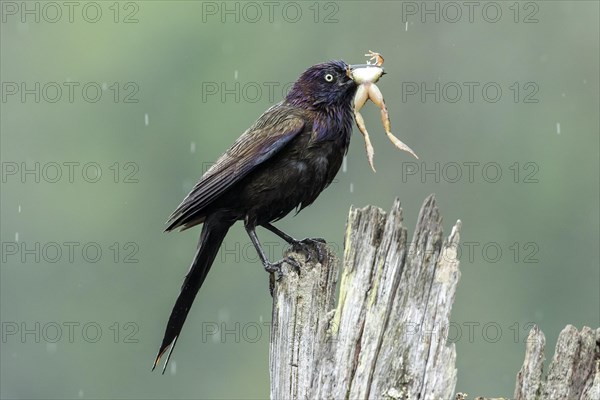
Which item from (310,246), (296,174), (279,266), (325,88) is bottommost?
(279,266)

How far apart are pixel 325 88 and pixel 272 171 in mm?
657

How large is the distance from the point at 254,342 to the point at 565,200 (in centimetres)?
1171

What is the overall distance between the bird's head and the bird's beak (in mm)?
33

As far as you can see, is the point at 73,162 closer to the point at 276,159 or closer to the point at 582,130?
the point at 582,130

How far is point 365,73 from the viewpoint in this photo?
342 inches

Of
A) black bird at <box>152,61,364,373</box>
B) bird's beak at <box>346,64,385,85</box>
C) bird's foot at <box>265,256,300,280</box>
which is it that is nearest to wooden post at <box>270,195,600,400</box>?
bird's foot at <box>265,256,300,280</box>

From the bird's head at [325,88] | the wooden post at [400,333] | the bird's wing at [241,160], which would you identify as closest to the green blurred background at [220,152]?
the bird's head at [325,88]

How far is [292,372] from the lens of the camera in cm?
675

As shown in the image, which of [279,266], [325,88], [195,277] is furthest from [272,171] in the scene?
[279,266]

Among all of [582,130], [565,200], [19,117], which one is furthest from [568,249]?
[19,117]

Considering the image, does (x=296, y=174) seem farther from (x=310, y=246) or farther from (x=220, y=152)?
(x=220, y=152)

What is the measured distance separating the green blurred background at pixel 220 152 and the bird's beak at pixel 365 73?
20966 mm

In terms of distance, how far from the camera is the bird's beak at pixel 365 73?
8555 mm

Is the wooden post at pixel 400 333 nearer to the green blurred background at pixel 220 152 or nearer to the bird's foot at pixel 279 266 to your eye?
the bird's foot at pixel 279 266
